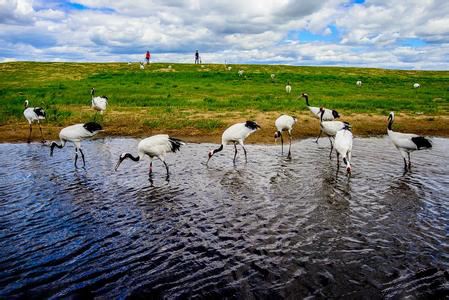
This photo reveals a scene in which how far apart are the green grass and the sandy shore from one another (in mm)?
1136

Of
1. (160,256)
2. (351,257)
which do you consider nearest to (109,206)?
(160,256)

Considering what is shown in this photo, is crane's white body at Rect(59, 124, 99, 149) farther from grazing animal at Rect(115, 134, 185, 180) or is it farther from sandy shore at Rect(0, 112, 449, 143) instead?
sandy shore at Rect(0, 112, 449, 143)

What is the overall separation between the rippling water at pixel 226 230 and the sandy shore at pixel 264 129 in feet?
20.3

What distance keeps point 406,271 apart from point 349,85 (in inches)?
1712

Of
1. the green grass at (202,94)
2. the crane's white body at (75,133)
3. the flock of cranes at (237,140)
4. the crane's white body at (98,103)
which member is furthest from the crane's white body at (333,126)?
the crane's white body at (98,103)

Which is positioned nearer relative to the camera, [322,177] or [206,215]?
[206,215]

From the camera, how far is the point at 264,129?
2248 cm

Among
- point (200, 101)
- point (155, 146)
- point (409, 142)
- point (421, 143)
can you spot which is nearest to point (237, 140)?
point (155, 146)

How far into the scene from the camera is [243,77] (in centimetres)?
5072

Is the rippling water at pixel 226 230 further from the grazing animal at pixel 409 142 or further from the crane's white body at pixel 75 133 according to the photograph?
the crane's white body at pixel 75 133

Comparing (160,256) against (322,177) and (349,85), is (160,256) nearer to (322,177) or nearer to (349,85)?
(322,177)

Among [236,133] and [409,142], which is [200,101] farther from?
[409,142]

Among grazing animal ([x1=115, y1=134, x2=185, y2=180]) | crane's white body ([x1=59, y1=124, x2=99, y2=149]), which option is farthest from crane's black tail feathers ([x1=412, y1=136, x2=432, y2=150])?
crane's white body ([x1=59, y1=124, x2=99, y2=149])

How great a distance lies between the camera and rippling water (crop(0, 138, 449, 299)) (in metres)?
6.89
